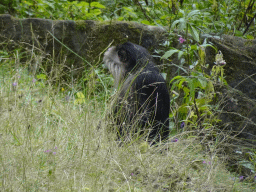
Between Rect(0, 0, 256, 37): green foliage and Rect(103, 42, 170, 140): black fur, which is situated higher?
Rect(0, 0, 256, 37): green foliage

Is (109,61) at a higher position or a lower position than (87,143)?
higher

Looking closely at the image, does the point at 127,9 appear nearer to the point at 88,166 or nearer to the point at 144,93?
the point at 144,93

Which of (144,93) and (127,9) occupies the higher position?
(127,9)

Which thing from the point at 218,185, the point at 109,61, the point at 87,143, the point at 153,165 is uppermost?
the point at 109,61

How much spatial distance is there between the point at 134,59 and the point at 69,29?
1.70 metres

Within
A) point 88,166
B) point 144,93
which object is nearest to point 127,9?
point 144,93

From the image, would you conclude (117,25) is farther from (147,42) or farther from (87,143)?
(87,143)

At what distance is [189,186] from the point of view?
2303mm

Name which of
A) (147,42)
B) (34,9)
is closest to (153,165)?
(147,42)

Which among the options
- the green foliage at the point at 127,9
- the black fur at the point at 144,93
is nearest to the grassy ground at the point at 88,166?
the black fur at the point at 144,93

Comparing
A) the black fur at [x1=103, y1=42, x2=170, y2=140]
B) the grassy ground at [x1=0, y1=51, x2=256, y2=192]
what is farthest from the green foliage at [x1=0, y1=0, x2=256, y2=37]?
the grassy ground at [x1=0, y1=51, x2=256, y2=192]

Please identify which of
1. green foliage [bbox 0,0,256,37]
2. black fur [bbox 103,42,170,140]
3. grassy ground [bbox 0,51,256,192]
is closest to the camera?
grassy ground [bbox 0,51,256,192]

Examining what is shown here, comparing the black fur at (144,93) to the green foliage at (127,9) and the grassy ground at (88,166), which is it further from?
the green foliage at (127,9)

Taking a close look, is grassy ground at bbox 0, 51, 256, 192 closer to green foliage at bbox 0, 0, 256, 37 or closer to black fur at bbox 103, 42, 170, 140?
black fur at bbox 103, 42, 170, 140
